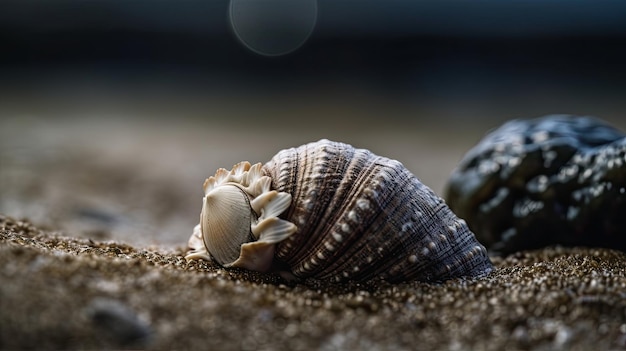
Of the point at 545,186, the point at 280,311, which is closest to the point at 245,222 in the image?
the point at 280,311

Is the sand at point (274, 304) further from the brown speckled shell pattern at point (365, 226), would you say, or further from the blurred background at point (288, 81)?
the blurred background at point (288, 81)

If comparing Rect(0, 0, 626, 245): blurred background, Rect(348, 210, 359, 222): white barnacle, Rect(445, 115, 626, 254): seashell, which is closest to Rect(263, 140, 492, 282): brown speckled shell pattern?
Rect(348, 210, 359, 222): white barnacle

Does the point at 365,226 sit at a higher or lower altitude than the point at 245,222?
lower


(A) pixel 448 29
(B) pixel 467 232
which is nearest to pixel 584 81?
(A) pixel 448 29

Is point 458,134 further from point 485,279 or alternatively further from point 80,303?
point 80,303

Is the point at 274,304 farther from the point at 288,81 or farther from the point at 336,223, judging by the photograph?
the point at 288,81

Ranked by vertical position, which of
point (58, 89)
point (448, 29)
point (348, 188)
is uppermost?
point (58, 89)

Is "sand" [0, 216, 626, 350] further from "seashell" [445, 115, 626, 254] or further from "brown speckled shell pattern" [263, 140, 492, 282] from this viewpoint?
"seashell" [445, 115, 626, 254]
